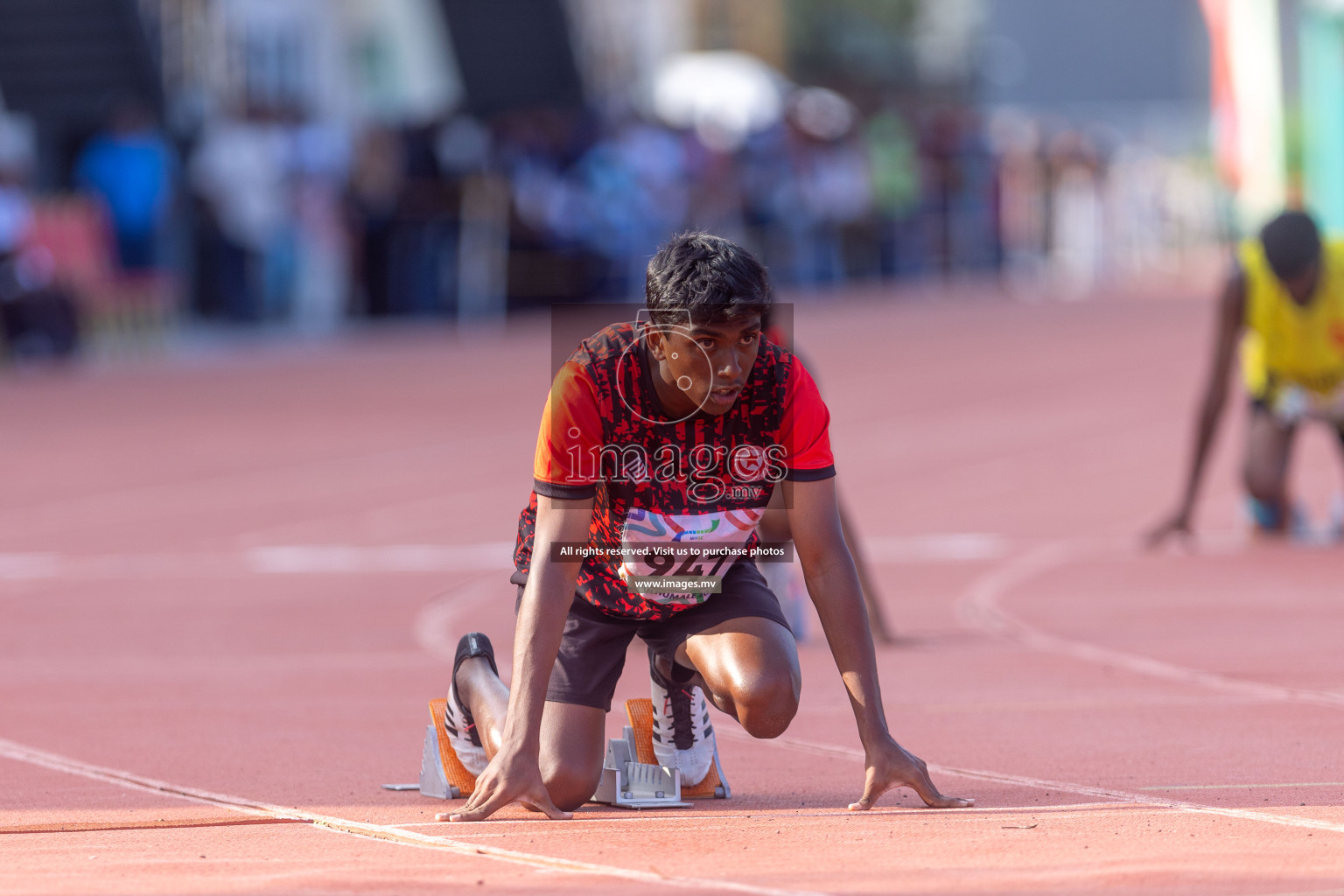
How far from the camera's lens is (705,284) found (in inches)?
206

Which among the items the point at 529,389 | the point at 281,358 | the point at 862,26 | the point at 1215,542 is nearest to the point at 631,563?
the point at 1215,542

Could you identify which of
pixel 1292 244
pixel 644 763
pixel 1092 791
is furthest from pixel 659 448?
pixel 1292 244

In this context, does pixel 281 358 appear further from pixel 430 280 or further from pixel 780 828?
pixel 780 828

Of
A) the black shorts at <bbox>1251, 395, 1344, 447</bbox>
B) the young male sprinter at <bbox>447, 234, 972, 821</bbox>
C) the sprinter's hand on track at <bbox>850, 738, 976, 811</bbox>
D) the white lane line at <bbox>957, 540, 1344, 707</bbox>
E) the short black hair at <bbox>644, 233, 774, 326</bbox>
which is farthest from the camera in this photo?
the black shorts at <bbox>1251, 395, 1344, 447</bbox>

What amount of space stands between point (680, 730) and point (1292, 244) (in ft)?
18.8

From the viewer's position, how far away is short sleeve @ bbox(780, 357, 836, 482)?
18.2 feet

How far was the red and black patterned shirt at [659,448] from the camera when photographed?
18.2 feet

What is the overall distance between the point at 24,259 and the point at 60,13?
5349 mm

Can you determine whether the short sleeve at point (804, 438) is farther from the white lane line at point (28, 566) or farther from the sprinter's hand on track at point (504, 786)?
the white lane line at point (28, 566)

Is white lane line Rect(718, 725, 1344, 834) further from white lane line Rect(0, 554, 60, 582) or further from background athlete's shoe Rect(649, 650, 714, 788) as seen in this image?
white lane line Rect(0, 554, 60, 582)

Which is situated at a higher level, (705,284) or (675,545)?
(705,284)

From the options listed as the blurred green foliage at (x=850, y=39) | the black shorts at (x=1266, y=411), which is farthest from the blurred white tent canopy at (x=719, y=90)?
the black shorts at (x=1266, y=411)

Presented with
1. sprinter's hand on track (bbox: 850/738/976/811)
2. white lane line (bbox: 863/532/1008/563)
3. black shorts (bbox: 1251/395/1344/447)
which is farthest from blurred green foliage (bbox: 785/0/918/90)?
sprinter's hand on track (bbox: 850/738/976/811)

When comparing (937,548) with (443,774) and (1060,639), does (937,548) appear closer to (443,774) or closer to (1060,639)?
(1060,639)
